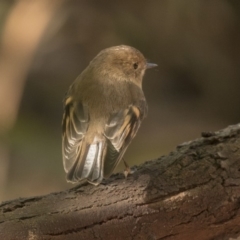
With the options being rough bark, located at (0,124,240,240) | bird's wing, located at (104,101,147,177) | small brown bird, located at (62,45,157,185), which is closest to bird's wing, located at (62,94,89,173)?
small brown bird, located at (62,45,157,185)

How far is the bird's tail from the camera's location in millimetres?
2168

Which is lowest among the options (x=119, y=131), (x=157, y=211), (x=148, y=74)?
(x=157, y=211)

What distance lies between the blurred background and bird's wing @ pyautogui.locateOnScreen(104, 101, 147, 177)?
2.33m

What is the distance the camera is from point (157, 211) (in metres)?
2.08

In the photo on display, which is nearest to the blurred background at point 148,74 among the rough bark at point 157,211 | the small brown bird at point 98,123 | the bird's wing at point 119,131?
the small brown bird at point 98,123

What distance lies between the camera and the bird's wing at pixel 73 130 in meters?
2.33

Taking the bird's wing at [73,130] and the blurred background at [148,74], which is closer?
the bird's wing at [73,130]

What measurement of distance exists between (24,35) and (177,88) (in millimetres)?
2013

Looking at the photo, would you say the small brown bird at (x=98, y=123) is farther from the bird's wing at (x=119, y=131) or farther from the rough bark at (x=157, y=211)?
the rough bark at (x=157, y=211)

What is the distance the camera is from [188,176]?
6.90 ft

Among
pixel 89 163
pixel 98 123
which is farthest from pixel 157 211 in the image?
pixel 98 123

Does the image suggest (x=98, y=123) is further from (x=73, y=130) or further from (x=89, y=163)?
(x=89, y=163)

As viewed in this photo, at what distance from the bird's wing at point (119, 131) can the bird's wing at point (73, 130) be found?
100mm

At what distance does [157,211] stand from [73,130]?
0.51 m
